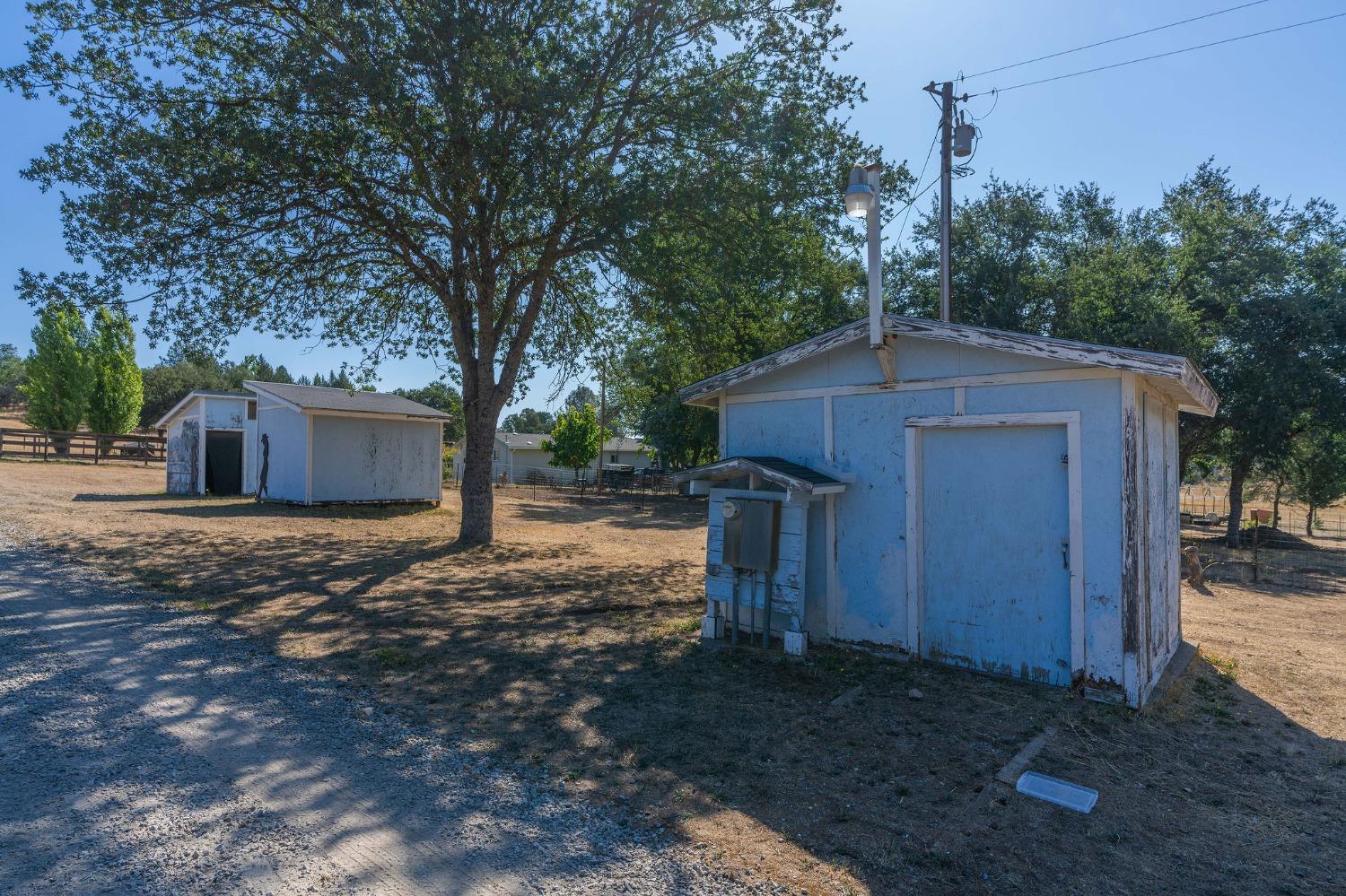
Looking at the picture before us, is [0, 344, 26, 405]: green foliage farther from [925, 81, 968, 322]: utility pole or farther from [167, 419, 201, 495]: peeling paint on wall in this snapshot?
[925, 81, 968, 322]: utility pole

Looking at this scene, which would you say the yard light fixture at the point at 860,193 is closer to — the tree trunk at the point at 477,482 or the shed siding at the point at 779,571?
the shed siding at the point at 779,571

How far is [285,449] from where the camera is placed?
58.3ft

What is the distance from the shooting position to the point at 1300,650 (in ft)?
23.3

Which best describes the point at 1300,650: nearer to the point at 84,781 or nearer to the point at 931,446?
the point at 931,446

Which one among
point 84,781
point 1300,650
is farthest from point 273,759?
point 1300,650

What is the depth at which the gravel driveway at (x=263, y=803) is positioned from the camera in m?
2.68

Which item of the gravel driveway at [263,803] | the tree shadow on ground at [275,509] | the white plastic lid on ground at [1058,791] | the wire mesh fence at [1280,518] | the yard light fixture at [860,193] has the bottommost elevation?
the wire mesh fence at [1280,518]

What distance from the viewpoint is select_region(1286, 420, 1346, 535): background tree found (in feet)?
66.0

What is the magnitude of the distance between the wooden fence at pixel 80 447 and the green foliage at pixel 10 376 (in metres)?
15.1

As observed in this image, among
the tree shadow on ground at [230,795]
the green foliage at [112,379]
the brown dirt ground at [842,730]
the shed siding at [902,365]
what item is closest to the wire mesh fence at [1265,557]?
the brown dirt ground at [842,730]

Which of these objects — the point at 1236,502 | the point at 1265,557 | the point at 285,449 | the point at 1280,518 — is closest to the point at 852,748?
the point at 1265,557

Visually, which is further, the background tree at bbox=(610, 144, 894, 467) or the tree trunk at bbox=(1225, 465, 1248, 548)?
the tree trunk at bbox=(1225, 465, 1248, 548)

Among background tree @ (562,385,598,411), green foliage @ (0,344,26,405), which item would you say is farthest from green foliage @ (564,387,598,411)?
green foliage @ (0,344,26,405)

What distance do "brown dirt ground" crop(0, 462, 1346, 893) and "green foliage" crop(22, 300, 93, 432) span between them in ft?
100
